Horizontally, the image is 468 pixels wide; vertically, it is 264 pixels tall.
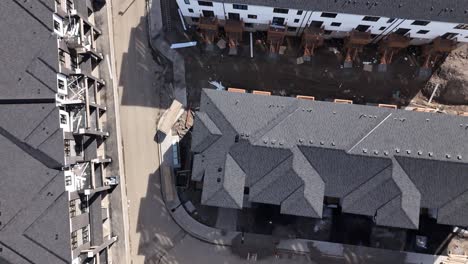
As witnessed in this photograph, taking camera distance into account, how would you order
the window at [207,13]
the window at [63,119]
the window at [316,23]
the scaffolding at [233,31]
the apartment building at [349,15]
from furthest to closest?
1. the scaffolding at [233,31]
2. the window at [207,13]
3. the window at [316,23]
4. the window at [63,119]
5. the apartment building at [349,15]

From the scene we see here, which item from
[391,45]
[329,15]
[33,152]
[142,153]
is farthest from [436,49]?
[33,152]

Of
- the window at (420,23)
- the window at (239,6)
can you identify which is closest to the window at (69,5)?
the window at (239,6)

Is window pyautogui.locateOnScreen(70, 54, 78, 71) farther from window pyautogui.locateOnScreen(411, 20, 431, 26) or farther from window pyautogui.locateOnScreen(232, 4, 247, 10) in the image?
window pyautogui.locateOnScreen(411, 20, 431, 26)

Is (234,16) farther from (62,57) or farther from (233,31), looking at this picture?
(62,57)

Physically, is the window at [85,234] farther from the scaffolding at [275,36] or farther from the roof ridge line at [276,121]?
the scaffolding at [275,36]

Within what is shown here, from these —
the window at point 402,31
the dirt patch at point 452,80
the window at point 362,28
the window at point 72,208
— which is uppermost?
the window at point 362,28

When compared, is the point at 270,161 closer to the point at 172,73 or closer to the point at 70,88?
the point at 172,73
